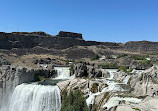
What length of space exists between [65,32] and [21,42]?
103 ft

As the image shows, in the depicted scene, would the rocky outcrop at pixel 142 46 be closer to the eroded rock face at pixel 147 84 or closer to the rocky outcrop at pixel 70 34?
the rocky outcrop at pixel 70 34

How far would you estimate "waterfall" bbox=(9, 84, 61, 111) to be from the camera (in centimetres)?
2581

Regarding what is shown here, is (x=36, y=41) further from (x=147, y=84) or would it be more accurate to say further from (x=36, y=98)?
(x=147, y=84)

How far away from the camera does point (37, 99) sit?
1027 inches

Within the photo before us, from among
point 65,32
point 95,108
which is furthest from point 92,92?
point 65,32

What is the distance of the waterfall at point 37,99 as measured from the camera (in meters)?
25.8

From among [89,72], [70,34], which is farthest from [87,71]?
[70,34]

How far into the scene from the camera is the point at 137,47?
11412 cm

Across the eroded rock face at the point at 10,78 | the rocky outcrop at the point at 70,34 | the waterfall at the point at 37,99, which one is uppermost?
the rocky outcrop at the point at 70,34

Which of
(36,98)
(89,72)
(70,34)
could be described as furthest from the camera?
(70,34)

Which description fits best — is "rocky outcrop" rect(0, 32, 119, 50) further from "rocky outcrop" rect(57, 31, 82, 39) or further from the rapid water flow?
the rapid water flow

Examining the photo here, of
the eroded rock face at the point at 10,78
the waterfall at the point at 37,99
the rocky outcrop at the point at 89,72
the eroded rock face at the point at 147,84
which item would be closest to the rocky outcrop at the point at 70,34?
the rocky outcrop at the point at 89,72

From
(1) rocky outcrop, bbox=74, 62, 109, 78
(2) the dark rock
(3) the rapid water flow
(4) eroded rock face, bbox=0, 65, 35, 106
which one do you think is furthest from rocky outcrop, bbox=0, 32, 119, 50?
(3) the rapid water flow

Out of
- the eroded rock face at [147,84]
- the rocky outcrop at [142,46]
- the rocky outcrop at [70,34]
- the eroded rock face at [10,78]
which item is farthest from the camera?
Result: the rocky outcrop at [70,34]
